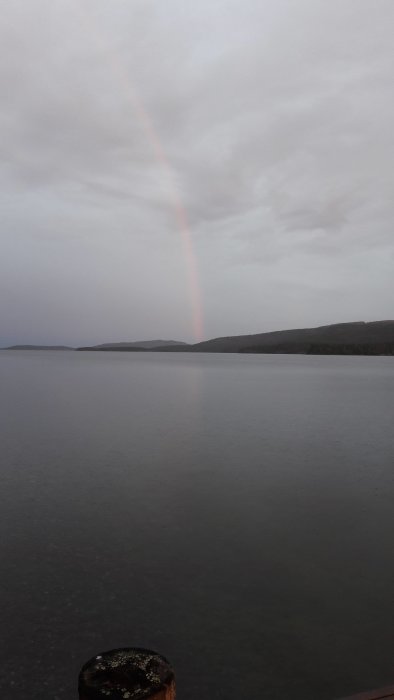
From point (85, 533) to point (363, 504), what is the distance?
292 inches

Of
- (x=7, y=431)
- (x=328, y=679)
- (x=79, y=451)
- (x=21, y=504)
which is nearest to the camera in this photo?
(x=328, y=679)

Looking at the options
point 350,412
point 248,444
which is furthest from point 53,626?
point 350,412

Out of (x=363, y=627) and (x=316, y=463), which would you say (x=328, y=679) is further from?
(x=316, y=463)

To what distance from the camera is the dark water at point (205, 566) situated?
6914mm

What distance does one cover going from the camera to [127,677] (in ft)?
13.0

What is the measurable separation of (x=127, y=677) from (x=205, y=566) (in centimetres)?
617

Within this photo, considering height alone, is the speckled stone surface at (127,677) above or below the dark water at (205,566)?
above

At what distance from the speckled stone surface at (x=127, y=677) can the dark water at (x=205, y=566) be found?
9.19ft

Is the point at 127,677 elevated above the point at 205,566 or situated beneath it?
elevated above

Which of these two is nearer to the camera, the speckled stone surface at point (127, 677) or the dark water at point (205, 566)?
the speckled stone surface at point (127, 677)

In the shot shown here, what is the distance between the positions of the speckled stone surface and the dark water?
280 cm

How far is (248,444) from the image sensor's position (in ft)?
76.9

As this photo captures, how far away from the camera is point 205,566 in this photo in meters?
9.86

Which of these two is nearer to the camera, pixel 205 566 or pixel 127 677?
pixel 127 677
